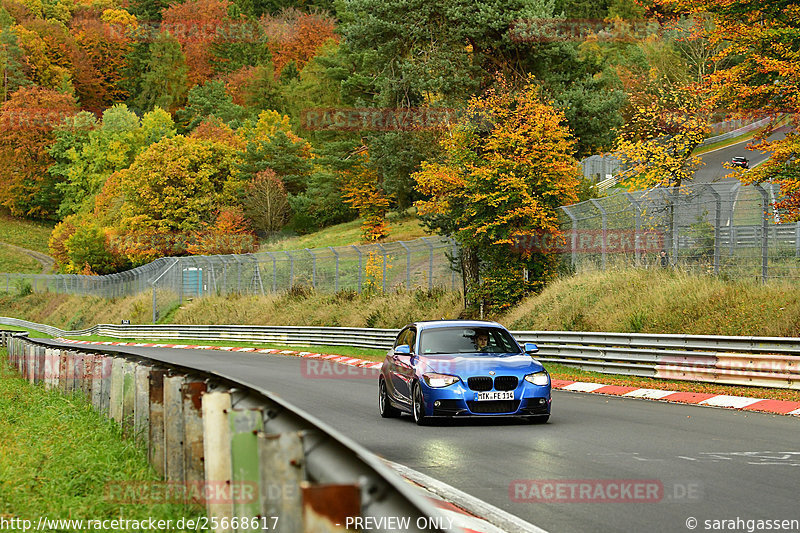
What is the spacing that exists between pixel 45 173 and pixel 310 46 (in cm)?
3713

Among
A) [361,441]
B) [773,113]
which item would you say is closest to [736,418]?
[361,441]

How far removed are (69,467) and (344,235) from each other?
2889 inches

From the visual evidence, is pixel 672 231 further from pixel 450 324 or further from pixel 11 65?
pixel 11 65

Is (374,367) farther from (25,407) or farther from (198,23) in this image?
(198,23)

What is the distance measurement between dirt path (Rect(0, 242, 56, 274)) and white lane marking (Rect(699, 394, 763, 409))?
109214 mm

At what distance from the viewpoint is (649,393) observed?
18.7 meters

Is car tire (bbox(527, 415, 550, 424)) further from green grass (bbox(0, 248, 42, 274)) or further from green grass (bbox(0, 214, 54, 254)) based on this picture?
green grass (bbox(0, 214, 54, 254))

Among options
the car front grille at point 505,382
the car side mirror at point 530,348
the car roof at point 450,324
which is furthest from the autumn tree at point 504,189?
the car front grille at point 505,382

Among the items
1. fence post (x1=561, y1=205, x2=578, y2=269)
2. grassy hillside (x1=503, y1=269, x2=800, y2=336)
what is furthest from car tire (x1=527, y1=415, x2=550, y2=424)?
fence post (x1=561, y1=205, x2=578, y2=269)

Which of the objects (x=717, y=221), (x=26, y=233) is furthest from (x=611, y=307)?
(x=26, y=233)

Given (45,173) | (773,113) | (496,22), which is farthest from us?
(45,173)

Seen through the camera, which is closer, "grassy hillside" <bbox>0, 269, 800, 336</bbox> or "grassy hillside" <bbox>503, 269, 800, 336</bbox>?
"grassy hillside" <bbox>503, 269, 800, 336</bbox>

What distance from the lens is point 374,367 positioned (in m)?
29.2

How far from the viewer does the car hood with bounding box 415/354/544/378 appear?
1385 centimetres
